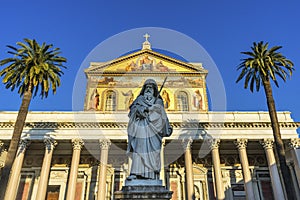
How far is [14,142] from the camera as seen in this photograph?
56.1 feet

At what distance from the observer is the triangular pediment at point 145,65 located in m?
30.2

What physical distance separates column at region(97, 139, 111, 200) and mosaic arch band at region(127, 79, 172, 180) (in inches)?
638

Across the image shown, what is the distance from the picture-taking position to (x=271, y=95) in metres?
18.9

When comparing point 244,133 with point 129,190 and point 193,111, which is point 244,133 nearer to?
point 193,111

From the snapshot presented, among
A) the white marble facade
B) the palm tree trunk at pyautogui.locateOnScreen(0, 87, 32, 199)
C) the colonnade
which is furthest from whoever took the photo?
Answer: the white marble facade

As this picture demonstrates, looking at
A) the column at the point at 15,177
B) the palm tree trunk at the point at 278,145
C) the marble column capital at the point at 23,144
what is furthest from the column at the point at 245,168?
the marble column capital at the point at 23,144

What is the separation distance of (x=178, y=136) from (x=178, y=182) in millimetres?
5041

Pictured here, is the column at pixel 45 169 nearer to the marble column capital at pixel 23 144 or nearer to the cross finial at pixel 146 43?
the marble column capital at pixel 23 144

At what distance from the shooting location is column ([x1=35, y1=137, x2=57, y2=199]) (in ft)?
65.1

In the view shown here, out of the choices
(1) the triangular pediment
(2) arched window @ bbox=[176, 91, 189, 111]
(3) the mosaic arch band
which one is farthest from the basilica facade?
(3) the mosaic arch band

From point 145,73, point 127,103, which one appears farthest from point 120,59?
point 127,103

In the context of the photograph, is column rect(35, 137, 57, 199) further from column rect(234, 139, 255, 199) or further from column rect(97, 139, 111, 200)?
column rect(234, 139, 255, 199)

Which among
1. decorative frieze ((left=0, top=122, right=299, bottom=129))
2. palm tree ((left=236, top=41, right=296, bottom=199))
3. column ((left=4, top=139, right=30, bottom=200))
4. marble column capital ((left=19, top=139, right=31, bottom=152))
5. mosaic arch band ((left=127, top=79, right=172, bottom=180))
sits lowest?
mosaic arch band ((left=127, top=79, right=172, bottom=180))

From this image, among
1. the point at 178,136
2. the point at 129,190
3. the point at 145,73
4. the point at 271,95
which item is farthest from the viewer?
the point at 145,73
